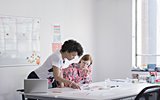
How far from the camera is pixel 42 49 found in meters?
5.62

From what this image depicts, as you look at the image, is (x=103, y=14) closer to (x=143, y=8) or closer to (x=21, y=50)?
(x=143, y=8)

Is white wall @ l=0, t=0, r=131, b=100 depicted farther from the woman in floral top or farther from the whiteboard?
the woman in floral top

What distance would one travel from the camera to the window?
6.13 metres

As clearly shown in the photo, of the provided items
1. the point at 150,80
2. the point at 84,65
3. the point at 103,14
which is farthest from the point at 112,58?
the point at 150,80

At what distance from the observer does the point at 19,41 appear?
522 centimetres

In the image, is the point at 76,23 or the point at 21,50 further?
the point at 76,23

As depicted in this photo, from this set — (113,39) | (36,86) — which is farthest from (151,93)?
(113,39)

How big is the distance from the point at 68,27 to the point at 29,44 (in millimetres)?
1034

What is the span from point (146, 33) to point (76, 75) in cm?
185

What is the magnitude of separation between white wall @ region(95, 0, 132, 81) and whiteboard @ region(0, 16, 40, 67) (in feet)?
5.40

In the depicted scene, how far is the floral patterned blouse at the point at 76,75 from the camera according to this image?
5164 millimetres

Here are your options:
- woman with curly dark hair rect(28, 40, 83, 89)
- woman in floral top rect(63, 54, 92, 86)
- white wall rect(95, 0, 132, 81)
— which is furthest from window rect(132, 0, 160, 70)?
woman with curly dark hair rect(28, 40, 83, 89)

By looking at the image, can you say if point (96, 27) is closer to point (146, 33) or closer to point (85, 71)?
point (146, 33)

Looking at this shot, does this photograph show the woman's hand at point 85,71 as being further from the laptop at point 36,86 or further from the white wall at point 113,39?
the laptop at point 36,86
